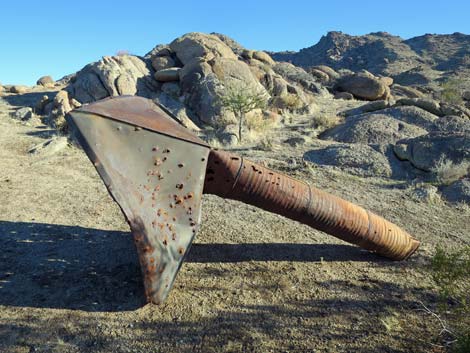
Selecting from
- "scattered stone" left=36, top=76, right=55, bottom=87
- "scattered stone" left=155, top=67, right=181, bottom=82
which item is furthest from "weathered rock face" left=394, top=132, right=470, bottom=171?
"scattered stone" left=36, top=76, right=55, bottom=87

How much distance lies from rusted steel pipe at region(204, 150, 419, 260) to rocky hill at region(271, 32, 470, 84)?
4452cm

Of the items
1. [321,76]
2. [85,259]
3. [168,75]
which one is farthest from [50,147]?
[321,76]

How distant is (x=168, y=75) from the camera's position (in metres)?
20.3

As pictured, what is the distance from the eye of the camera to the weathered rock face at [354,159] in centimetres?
1014

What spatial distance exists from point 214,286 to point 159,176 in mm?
1618

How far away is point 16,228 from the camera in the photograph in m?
5.77

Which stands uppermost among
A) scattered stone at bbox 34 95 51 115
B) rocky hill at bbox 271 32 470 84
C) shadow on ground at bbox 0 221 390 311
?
rocky hill at bbox 271 32 470 84

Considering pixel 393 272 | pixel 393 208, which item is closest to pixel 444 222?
pixel 393 208

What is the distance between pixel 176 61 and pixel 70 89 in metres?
6.28

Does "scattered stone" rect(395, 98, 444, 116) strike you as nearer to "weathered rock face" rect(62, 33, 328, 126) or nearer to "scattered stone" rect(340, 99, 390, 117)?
"scattered stone" rect(340, 99, 390, 117)

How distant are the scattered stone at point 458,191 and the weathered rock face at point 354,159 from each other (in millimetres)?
1479

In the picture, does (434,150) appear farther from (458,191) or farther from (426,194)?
(426,194)

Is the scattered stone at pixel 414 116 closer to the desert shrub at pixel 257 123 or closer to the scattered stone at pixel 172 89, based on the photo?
the desert shrub at pixel 257 123

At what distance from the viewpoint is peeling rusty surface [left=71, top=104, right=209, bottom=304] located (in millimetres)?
3455
